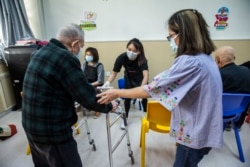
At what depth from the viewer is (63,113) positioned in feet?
3.28

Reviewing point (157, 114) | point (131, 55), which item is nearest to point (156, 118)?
point (157, 114)

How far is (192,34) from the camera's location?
2.82 feet

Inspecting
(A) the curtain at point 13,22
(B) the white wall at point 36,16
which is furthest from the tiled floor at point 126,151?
(B) the white wall at point 36,16

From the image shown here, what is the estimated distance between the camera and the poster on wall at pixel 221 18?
2.81 m

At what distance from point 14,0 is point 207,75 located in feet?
10.8

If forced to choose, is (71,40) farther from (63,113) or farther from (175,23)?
(175,23)

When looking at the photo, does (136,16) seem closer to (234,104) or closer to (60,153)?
(234,104)

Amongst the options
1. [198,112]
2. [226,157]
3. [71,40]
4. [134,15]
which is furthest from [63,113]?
[134,15]

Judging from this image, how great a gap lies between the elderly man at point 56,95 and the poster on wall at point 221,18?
2685 mm

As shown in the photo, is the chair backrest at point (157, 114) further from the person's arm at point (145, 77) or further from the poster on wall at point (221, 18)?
the poster on wall at point (221, 18)

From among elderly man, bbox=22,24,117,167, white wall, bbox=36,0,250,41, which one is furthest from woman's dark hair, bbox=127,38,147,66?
elderly man, bbox=22,24,117,167

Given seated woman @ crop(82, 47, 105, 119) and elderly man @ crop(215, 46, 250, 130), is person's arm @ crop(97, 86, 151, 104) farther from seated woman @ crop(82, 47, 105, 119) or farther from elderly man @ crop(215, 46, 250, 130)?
seated woman @ crop(82, 47, 105, 119)

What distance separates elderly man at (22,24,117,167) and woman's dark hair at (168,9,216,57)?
578 millimetres

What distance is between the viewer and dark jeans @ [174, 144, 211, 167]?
992 mm
